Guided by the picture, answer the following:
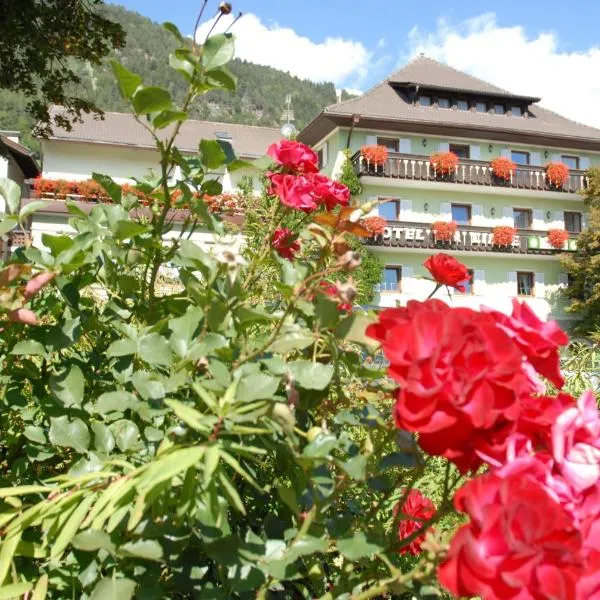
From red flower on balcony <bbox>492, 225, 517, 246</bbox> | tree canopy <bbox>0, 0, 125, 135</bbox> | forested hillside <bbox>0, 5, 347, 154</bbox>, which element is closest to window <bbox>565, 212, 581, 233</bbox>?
red flower on balcony <bbox>492, 225, 517, 246</bbox>

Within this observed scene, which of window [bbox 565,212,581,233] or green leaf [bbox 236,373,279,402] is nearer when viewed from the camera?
green leaf [bbox 236,373,279,402]

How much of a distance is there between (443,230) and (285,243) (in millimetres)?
19419

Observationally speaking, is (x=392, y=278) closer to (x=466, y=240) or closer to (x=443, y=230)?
(x=443, y=230)

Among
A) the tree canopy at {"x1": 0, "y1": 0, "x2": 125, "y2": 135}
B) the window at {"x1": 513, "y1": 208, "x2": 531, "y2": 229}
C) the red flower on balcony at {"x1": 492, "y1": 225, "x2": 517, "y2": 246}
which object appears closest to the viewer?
the tree canopy at {"x1": 0, "y1": 0, "x2": 125, "y2": 135}

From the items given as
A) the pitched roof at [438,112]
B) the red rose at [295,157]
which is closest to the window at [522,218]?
the pitched roof at [438,112]

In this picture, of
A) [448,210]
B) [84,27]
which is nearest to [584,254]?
[448,210]

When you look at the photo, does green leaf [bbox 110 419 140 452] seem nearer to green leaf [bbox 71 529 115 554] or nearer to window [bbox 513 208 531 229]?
green leaf [bbox 71 529 115 554]

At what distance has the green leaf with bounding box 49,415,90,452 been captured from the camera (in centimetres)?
86

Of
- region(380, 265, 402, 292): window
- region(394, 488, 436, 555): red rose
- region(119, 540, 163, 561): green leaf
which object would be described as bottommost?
region(380, 265, 402, 292): window

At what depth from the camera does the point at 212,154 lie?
1.01m

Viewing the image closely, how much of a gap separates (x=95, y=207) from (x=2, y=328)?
28cm

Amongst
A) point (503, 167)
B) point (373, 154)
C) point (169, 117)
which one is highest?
point (373, 154)

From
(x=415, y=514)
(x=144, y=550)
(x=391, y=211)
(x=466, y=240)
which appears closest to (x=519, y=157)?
(x=466, y=240)

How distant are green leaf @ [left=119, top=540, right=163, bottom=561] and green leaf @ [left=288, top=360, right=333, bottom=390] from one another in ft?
0.81
